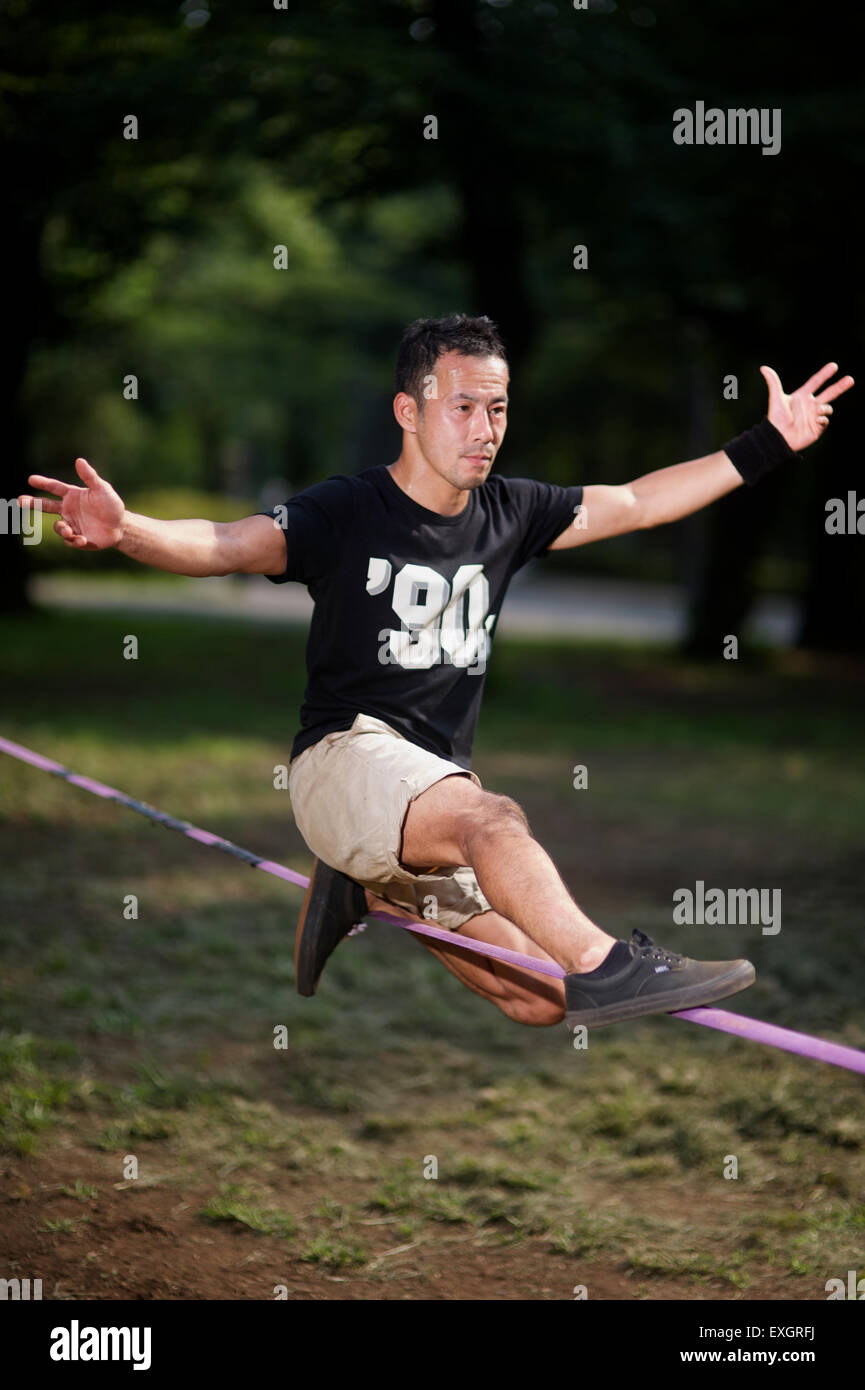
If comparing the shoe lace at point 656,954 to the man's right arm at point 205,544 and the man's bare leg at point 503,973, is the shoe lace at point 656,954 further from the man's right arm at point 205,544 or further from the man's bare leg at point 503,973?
the man's right arm at point 205,544

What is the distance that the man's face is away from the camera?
3924 mm

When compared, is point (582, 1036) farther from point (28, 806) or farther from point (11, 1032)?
point (28, 806)

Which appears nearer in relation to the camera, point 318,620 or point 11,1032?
point 318,620

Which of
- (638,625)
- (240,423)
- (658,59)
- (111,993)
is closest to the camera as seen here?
(111,993)

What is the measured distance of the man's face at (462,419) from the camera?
3924mm

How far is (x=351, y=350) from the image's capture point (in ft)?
95.6

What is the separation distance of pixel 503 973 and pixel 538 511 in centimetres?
138

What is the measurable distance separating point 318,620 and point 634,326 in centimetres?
2065

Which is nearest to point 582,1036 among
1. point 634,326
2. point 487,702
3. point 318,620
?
point 318,620

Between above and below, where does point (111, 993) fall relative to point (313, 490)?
below

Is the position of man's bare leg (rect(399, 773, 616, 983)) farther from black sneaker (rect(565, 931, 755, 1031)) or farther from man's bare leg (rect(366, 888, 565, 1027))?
man's bare leg (rect(366, 888, 565, 1027))

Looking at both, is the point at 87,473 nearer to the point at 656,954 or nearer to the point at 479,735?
the point at 656,954

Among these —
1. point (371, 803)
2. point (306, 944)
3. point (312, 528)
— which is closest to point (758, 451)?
point (312, 528)

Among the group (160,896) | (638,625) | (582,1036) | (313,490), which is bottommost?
(582,1036)
